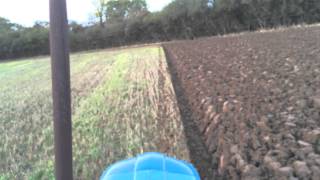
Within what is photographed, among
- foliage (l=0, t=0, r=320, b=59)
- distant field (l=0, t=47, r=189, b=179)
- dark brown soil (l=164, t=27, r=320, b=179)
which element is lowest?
distant field (l=0, t=47, r=189, b=179)

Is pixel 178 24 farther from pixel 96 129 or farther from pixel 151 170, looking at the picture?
pixel 151 170

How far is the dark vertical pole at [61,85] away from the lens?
211 centimetres

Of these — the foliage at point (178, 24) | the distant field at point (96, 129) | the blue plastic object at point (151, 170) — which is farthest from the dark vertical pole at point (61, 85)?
the foliage at point (178, 24)

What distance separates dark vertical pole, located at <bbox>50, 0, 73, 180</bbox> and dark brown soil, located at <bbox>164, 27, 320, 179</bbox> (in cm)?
147

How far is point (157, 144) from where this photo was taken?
4305mm

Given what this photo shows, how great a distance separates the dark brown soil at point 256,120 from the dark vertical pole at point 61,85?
147cm

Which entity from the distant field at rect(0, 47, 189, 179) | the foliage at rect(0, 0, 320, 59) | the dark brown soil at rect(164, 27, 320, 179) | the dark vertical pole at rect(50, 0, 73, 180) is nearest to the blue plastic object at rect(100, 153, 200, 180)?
the dark vertical pole at rect(50, 0, 73, 180)

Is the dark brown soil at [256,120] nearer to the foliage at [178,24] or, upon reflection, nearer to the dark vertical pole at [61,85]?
the dark vertical pole at [61,85]

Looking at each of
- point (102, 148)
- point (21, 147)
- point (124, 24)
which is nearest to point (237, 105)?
point (102, 148)

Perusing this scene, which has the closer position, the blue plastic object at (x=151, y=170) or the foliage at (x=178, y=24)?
the blue plastic object at (x=151, y=170)

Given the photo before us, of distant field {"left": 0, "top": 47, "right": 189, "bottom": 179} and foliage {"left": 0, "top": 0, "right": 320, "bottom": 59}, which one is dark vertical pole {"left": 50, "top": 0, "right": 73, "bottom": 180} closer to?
distant field {"left": 0, "top": 47, "right": 189, "bottom": 179}

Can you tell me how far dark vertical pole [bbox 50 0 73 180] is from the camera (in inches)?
83.1

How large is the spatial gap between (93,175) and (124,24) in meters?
27.8

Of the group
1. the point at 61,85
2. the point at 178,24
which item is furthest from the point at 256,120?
the point at 178,24
